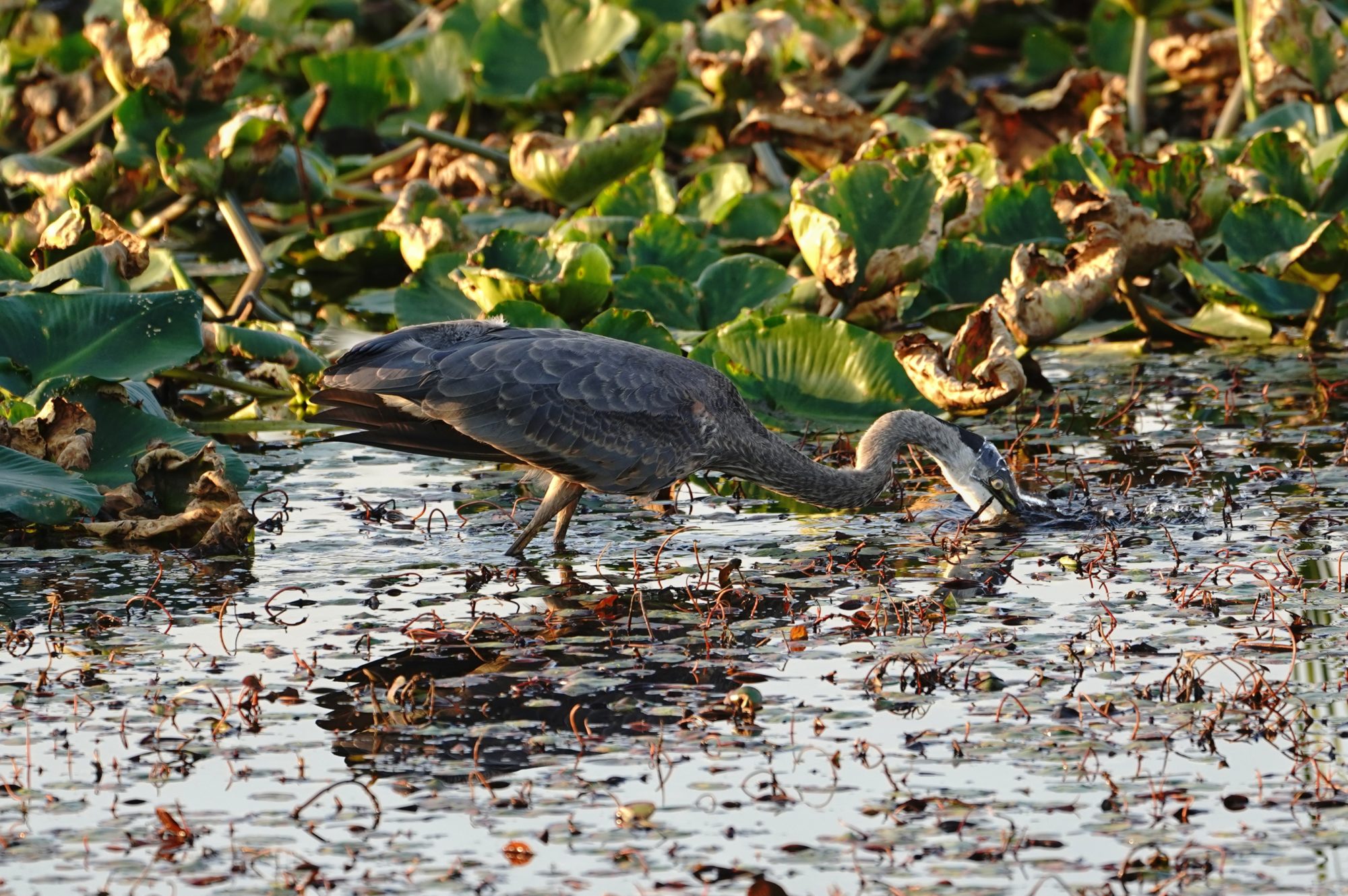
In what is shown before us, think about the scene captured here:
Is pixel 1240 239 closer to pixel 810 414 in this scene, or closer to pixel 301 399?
pixel 810 414

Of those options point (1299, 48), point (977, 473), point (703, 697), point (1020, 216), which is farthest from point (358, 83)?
point (703, 697)

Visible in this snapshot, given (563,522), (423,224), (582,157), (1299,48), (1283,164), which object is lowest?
(563,522)

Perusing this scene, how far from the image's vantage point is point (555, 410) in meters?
6.66

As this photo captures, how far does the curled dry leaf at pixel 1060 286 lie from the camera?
27.4ft

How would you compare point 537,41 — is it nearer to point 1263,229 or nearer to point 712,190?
point 712,190

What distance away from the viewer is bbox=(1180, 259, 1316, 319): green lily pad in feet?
29.2

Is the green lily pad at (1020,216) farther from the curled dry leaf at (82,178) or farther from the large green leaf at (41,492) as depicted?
the large green leaf at (41,492)

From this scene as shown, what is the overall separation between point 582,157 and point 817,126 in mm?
1620

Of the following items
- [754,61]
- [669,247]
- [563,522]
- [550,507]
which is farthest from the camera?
[754,61]

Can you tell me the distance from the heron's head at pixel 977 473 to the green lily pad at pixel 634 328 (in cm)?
126

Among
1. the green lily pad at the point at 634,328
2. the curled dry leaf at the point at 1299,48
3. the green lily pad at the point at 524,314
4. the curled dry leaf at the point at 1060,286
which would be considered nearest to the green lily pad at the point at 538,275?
the green lily pad at the point at 524,314

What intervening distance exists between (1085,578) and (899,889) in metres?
2.52

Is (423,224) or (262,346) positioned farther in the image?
(423,224)

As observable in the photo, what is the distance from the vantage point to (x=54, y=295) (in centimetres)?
715
